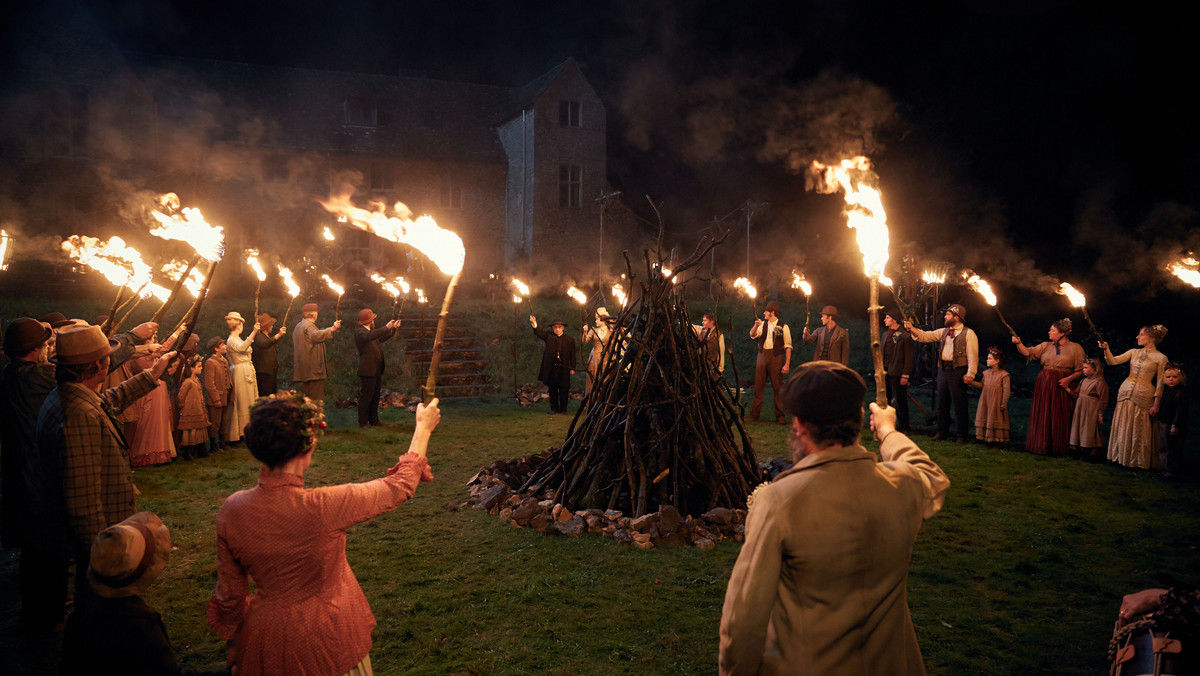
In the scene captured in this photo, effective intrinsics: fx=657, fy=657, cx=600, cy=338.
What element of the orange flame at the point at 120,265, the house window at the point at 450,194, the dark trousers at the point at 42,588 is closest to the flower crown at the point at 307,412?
the dark trousers at the point at 42,588

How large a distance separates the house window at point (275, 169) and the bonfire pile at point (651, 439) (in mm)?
24319

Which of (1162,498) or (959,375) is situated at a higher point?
(959,375)

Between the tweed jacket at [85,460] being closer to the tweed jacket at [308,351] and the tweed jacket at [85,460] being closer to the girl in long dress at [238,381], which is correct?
the girl in long dress at [238,381]

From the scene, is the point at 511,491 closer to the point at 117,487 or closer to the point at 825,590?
the point at 117,487

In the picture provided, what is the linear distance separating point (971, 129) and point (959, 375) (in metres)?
16.2

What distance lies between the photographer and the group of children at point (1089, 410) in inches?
350

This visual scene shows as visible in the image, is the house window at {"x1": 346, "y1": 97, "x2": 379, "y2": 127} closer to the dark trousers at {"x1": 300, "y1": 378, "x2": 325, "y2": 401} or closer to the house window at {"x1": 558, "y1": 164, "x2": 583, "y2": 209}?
the house window at {"x1": 558, "y1": 164, "x2": 583, "y2": 209}

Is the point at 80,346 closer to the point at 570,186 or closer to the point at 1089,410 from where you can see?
the point at 1089,410

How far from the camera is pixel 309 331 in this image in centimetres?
1156

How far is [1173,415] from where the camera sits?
8.96m

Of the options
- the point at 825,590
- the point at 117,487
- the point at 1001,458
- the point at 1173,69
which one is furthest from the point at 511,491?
the point at 1173,69

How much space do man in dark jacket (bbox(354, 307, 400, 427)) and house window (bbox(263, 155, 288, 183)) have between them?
17.9m

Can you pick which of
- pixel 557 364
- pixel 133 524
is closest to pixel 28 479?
pixel 133 524

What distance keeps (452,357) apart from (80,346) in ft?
47.1
